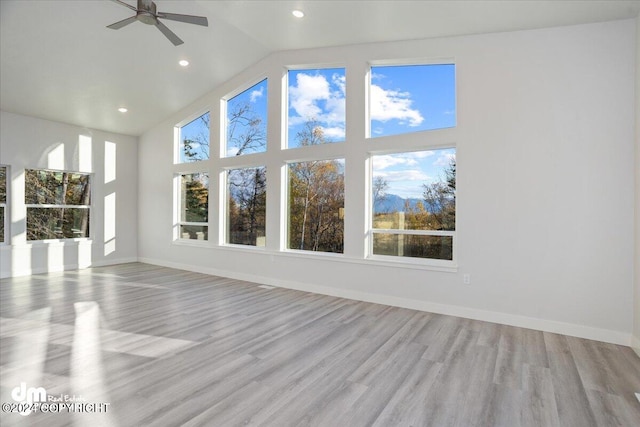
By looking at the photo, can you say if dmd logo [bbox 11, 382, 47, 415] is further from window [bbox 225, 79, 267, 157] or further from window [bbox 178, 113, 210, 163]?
window [bbox 178, 113, 210, 163]

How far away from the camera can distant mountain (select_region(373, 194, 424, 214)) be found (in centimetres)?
456

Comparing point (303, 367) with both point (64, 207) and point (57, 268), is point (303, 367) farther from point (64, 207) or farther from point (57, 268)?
point (64, 207)

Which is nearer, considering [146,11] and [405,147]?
[146,11]

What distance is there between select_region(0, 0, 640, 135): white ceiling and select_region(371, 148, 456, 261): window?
1.56 m

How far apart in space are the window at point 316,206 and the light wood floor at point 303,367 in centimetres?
122

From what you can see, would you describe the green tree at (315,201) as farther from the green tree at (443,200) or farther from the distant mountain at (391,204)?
the green tree at (443,200)

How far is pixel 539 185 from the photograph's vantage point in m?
3.62

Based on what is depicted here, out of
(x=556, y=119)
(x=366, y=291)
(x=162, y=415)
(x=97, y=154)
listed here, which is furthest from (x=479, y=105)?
(x=97, y=154)

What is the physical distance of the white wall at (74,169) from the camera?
614 cm

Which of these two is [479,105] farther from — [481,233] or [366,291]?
[366,291]

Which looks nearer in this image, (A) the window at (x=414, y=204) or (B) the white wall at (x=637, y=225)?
(B) the white wall at (x=637, y=225)

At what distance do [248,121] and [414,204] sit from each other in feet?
11.6

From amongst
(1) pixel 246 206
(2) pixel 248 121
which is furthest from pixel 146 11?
(1) pixel 246 206

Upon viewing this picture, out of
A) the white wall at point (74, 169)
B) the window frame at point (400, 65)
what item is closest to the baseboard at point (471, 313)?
the window frame at point (400, 65)
